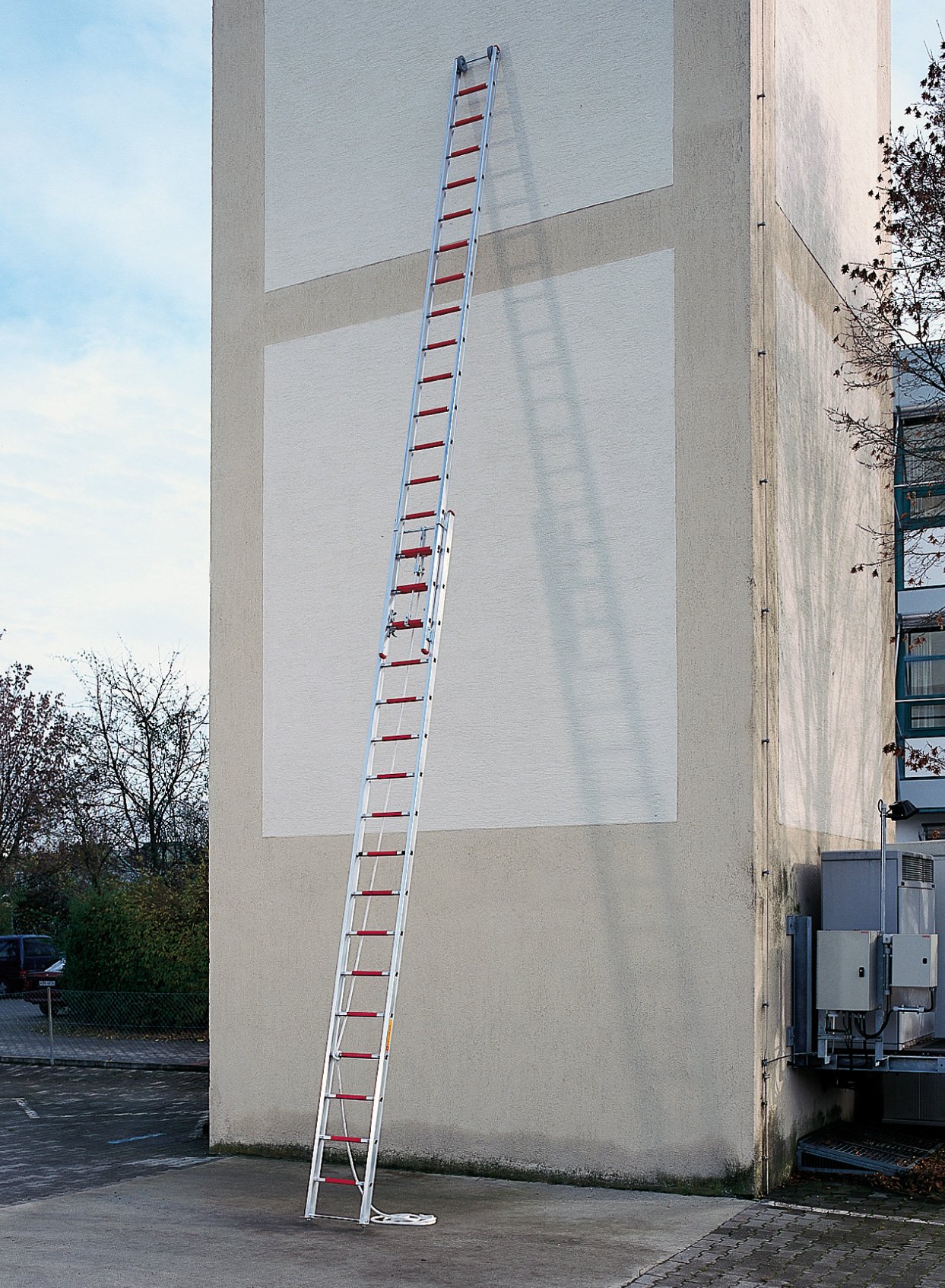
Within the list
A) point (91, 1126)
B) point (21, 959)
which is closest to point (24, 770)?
point (21, 959)

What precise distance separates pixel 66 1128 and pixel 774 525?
28.1ft

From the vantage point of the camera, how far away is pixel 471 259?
411 inches

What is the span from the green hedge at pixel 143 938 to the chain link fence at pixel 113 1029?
0.51 metres

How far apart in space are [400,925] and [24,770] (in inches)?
1303

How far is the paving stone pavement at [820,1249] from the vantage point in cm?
723

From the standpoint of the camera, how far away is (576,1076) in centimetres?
966

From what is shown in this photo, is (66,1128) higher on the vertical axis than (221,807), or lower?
lower

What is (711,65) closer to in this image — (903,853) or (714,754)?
(714,754)

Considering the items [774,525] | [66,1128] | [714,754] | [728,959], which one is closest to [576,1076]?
[728,959]

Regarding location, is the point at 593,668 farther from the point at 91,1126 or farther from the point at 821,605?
the point at 91,1126

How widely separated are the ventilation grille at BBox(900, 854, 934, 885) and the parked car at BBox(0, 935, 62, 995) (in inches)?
1017

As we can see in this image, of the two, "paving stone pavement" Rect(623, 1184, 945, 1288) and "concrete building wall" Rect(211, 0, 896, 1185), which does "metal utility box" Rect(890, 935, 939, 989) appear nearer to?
"concrete building wall" Rect(211, 0, 896, 1185)

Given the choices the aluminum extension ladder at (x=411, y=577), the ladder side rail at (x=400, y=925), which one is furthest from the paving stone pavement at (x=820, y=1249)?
the aluminum extension ladder at (x=411, y=577)

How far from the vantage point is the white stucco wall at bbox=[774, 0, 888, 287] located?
35.4 feet
